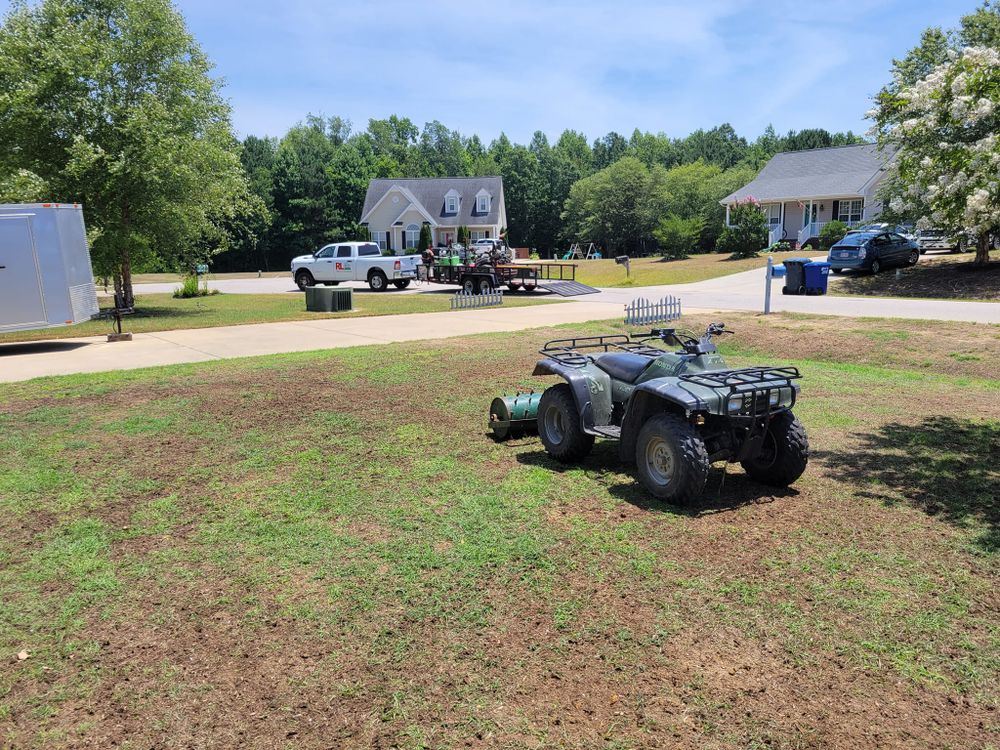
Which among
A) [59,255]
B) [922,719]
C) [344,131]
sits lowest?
[922,719]

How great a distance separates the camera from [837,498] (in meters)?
5.75

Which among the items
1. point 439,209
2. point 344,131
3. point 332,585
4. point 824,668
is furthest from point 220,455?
point 344,131

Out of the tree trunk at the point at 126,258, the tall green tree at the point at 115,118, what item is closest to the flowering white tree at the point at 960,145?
the tall green tree at the point at 115,118

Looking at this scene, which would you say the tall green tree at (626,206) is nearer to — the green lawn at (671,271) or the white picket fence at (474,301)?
the green lawn at (671,271)

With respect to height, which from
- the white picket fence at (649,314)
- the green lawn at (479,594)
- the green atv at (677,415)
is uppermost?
the green atv at (677,415)

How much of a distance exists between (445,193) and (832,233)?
33637 millimetres

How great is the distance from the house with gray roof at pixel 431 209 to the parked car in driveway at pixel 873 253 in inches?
1421

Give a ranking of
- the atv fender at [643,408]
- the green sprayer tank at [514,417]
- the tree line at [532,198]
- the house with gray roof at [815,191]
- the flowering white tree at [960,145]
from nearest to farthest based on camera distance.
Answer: the atv fender at [643,408] → the flowering white tree at [960,145] → the green sprayer tank at [514,417] → the house with gray roof at [815,191] → the tree line at [532,198]

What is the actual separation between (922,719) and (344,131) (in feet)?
443

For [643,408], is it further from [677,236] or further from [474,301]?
[677,236]

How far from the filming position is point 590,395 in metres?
6.33

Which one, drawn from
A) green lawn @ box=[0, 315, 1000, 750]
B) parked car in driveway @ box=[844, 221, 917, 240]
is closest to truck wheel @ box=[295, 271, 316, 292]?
parked car in driveway @ box=[844, 221, 917, 240]

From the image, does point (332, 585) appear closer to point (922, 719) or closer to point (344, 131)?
point (922, 719)

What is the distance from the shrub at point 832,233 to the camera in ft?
135
